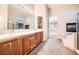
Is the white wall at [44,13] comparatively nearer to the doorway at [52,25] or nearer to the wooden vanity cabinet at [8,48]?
the doorway at [52,25]

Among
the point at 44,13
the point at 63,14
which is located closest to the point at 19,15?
the point at 44,13

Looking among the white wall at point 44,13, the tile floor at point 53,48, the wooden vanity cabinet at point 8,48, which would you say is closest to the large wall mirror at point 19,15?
the white wall at point 44,13

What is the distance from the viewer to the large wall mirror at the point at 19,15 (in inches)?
63.0

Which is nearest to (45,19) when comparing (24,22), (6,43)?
(24,22)

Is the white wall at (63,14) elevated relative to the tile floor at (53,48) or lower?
elevated

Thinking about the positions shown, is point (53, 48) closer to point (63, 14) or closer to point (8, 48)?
point (63, 14)

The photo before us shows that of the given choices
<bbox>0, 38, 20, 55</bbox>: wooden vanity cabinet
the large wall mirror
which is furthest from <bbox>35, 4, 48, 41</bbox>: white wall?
<bbox>0, 38, 20, 55</bbox>: wooden vanity cabinet

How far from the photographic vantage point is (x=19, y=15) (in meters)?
1.64

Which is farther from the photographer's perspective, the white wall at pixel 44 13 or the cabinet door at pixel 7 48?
the white wall at pixel 44 13

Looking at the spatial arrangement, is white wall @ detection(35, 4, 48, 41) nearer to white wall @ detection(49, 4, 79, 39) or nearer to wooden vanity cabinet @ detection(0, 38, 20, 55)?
white wall @ detection(49, 4, 79, 39)

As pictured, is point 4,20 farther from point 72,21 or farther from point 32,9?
point 72,21

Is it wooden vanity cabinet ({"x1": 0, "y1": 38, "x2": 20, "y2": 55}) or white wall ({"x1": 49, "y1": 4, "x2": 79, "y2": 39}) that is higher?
white wall ({"x1": 49, "y1": 4, "x2": 79, "y2": 39})

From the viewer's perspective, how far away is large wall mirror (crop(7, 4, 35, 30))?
1.60 m
